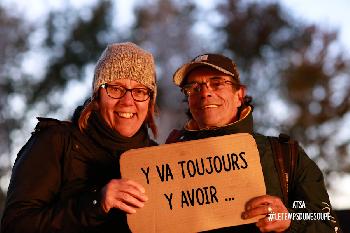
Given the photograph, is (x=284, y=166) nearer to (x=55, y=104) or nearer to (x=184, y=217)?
(x=184, y=217)

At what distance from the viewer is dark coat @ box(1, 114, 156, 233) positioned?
89.0 inches

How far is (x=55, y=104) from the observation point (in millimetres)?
13781

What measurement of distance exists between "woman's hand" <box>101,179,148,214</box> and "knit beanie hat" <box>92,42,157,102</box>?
0.58 metres

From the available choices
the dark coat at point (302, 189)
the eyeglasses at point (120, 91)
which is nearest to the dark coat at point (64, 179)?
the eyeglasses at point (120, 91)

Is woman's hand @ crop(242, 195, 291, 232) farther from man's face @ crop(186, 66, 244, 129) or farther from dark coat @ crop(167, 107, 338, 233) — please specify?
man's face @ crop(186, 66, 244, 129)

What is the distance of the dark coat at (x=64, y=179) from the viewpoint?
226cm

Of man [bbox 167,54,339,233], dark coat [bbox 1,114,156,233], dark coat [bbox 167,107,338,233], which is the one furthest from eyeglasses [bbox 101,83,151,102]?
dark coat [bbox 167,107,338,233]

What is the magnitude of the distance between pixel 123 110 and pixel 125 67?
8.2 inches

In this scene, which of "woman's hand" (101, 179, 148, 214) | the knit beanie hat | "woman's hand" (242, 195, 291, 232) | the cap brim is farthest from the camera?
the cap brim

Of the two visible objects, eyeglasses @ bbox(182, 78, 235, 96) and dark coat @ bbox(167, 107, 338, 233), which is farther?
eyeglasses @ bbox(182, 78, 235, 96)

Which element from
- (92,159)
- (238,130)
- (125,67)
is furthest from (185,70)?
(92,159)

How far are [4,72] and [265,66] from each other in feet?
22.5

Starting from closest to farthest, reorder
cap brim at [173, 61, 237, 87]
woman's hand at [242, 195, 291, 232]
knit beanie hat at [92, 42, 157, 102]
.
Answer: woman's hand at [242, 195, 291, 232], knit beanie hat at [92, 42, 157, 102], cap brim at [173, 61, 237, 87]

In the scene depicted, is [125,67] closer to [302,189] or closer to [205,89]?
[205,89]
